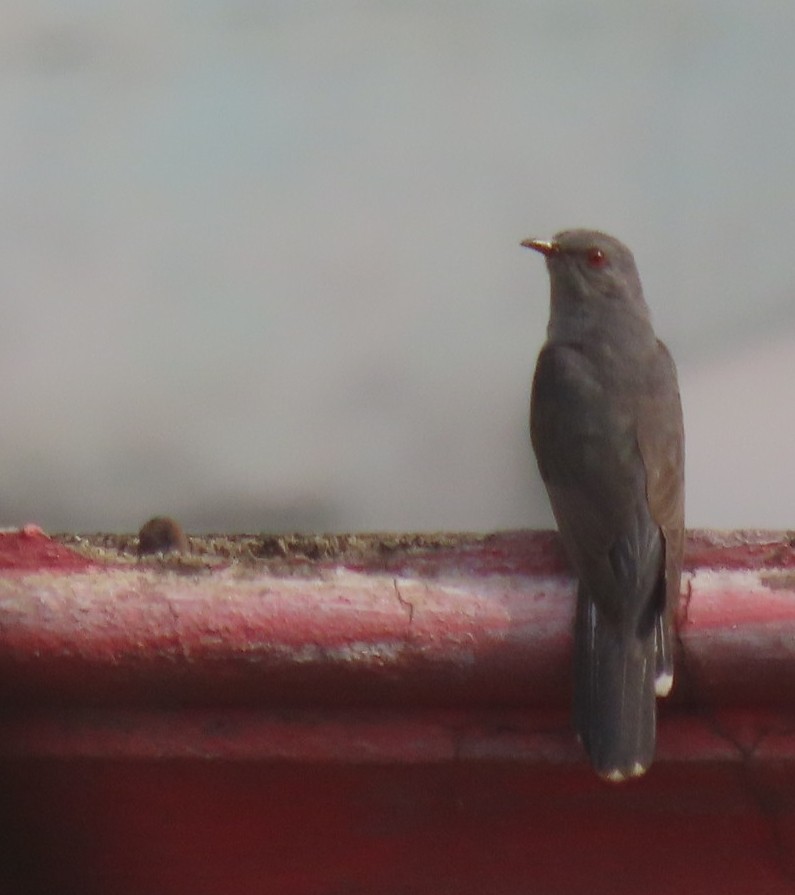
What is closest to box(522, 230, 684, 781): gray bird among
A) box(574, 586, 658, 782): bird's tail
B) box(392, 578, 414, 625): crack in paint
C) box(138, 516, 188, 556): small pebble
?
box(574, 586, 658, 782): bird's tail

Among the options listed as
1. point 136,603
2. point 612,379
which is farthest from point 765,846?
point 612,379

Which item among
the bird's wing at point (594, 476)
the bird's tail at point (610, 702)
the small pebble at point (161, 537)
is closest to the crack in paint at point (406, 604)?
the bird's tail at point (610, 702)

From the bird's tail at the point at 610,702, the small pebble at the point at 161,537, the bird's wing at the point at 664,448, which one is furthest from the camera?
the bird's wing at the point at 664,448

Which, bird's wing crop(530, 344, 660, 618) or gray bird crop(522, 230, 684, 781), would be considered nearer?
gray bird crop(522, 230, 684, 781)

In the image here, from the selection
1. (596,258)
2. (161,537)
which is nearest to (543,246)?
(596,258)

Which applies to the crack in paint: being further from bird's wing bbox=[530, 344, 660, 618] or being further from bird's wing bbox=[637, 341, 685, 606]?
bird's wing bbox=[637, 341, 685, 606]

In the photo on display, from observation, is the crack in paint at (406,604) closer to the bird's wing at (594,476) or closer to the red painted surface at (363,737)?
the red painted surface at (363,737)
